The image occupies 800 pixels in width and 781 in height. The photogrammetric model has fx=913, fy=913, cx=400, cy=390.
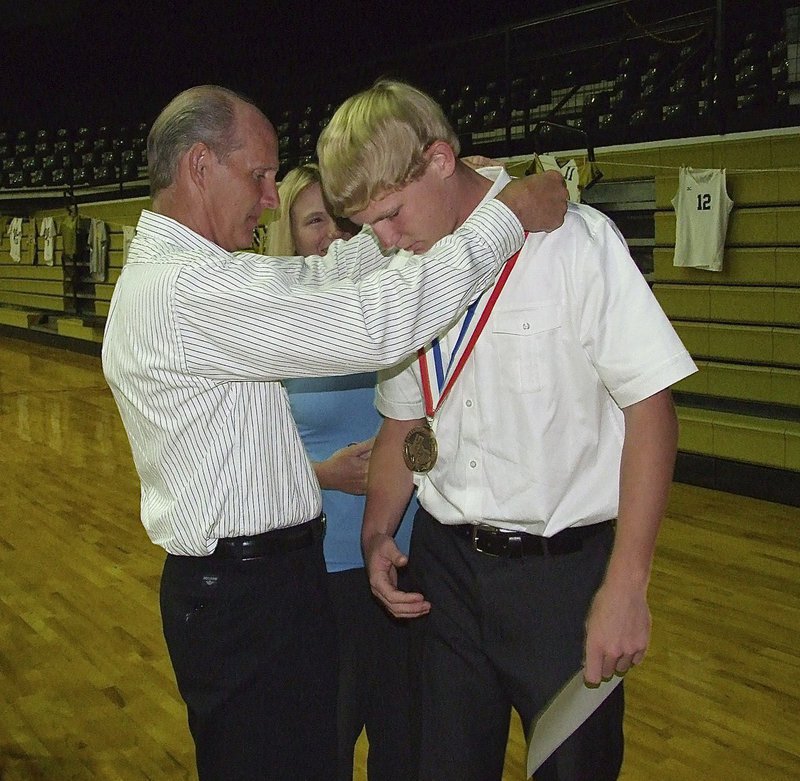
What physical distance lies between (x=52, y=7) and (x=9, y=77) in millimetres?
2667

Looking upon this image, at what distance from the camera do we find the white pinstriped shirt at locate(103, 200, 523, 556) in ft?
4.49

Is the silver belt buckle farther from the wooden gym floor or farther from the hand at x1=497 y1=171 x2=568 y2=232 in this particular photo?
the wooden gym floor

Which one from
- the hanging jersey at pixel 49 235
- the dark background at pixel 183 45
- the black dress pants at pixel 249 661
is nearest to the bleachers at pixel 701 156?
the dark background at pixel 183 45

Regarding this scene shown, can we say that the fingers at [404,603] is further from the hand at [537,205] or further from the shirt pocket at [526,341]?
the hand at [537,205]

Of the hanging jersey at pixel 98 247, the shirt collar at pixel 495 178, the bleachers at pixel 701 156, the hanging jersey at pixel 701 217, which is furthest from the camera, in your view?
the hanging jersey at pixel 98 247

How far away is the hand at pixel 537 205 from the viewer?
136cm

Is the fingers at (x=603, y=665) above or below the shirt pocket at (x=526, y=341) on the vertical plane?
below

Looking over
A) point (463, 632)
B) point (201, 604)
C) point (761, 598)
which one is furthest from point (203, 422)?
point (761, 598)

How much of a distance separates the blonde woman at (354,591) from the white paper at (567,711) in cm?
66

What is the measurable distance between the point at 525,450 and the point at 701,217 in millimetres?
5234

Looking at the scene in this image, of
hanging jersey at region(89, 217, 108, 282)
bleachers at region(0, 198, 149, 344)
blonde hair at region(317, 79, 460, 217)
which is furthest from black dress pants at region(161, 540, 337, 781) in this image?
hanging jersey at region(89, 217, 108, 282)

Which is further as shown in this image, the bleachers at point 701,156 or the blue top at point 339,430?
the bleachers at point 701,156

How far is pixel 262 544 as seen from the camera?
5.12 ft

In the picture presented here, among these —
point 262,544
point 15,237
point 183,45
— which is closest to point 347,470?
point 262,544
